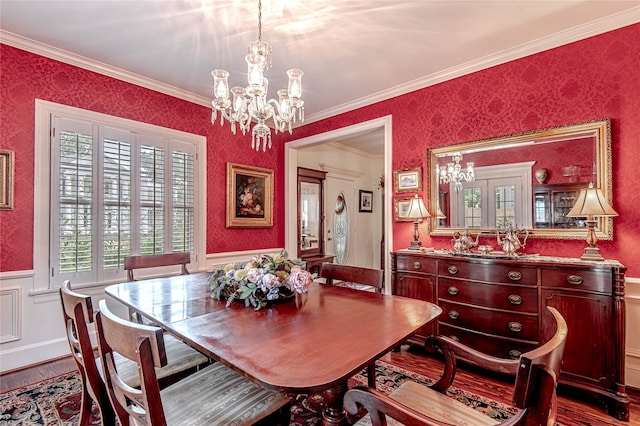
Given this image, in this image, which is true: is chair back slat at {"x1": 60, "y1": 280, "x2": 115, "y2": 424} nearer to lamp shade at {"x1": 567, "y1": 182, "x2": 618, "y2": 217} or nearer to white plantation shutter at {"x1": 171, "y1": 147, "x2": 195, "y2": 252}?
white plantation shutter at {"x1": 171, "y1": 147, "x2": 195, "y2": 252}

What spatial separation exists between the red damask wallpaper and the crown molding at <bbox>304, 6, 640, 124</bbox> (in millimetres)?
51

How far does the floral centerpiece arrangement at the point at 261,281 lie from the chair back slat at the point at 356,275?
1.38ft

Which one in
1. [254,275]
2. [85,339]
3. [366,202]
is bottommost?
[85,339]

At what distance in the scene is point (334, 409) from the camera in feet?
3.55

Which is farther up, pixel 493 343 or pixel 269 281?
pixel 269 281

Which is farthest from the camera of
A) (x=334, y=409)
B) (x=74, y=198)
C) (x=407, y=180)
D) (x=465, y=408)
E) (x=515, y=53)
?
(x=407, y=180)

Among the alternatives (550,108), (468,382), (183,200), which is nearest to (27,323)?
(183,200)

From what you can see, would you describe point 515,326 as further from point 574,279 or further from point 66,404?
point 66,404

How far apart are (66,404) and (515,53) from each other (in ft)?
14.6

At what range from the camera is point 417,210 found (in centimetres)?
305

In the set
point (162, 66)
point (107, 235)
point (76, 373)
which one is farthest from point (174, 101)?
point (76, 373)

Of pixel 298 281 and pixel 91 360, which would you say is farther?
pixel 298 281

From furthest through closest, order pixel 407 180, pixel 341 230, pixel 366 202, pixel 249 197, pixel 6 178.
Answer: pixel 366 202, pixel 341 230, pixel 249 197, pixel 407 180, pixel 6 178

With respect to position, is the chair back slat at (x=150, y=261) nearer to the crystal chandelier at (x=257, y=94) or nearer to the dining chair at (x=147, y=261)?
the dining chair at (x=147, y=261)
